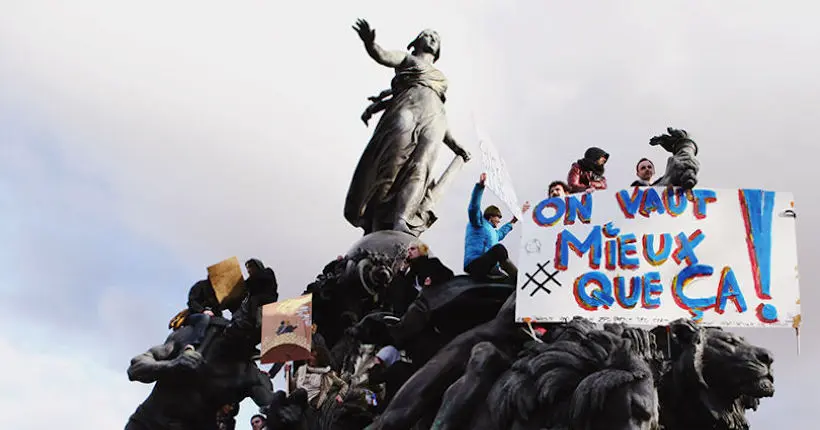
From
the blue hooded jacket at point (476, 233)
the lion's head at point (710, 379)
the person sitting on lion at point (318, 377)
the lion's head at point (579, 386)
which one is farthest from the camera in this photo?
the person sitting on lion at point (318, 377)

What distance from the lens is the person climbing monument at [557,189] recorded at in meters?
7.44

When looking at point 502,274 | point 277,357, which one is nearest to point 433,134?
point 277,357

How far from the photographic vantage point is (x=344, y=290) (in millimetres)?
10250

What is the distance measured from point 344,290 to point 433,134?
2.62 metres

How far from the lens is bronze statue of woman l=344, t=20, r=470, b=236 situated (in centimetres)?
1187

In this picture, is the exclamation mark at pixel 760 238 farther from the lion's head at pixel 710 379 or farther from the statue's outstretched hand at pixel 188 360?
the statue's outstretched hand at pixel 188 360

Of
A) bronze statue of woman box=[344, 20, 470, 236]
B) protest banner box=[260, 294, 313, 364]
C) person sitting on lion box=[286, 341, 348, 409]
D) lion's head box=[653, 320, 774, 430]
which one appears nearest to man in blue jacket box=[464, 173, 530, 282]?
lion's head box=[653, 320, 774, 430]

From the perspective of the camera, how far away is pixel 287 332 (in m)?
9.83

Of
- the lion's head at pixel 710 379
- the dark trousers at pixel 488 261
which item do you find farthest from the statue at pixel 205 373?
the lion's head at pixel 710 379

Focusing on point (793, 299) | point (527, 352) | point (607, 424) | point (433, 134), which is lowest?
point (607, 424)

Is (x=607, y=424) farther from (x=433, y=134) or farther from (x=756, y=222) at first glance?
(x=433, y=134)

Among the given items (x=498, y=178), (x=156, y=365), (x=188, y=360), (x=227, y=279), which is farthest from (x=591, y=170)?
(x=156, y=365)

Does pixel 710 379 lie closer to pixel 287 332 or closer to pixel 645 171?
pixel 645 171

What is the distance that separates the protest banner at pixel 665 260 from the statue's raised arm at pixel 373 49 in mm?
5506
